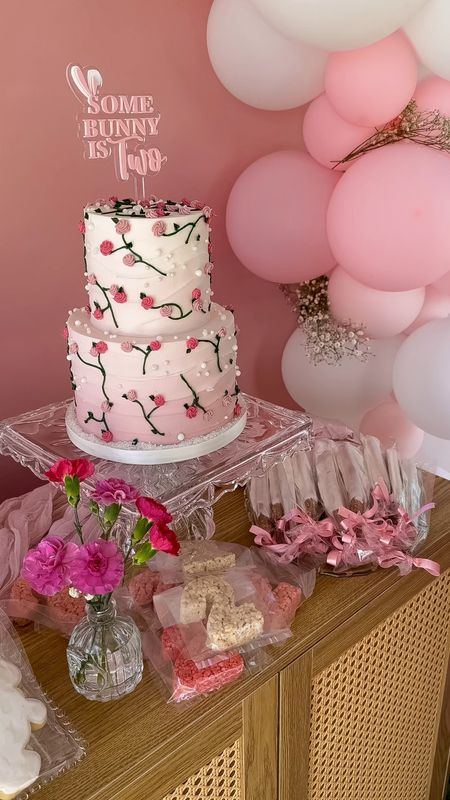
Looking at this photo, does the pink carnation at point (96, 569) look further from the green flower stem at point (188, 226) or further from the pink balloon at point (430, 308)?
the pink balloon at point (430, 308)

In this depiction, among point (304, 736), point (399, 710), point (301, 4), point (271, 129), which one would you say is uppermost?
point (301, 4)

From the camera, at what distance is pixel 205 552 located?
1.24m

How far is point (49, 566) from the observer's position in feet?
2.86

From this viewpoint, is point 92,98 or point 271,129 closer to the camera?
point 92,98

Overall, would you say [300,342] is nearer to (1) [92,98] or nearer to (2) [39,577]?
(1) [92,98]

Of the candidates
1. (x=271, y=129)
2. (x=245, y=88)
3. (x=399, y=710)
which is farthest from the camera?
(x=271, y=129)

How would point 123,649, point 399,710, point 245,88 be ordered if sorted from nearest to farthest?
point 123,649 → point 399,710 → point 245,88

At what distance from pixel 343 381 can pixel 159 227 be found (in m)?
1.05

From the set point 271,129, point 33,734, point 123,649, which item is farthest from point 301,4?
point 33,734

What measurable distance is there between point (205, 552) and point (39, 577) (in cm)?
42

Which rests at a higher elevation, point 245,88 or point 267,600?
point 245,88

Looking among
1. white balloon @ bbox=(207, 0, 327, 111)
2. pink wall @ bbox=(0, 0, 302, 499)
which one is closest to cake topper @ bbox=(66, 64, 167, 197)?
pink wall @ bbox=(0, 0, 302, 499)

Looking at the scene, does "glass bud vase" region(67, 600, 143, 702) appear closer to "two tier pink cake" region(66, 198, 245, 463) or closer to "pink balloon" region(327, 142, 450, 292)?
"two tier pink cake" region(66, 198, 245, 463)

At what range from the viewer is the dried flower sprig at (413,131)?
1674 millimetres
